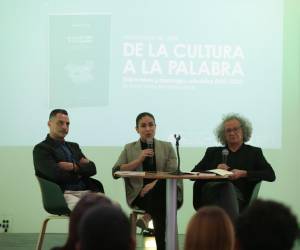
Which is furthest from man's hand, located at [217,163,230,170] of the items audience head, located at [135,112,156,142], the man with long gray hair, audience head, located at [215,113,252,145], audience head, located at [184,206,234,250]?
audience head, located at [184,206,234,250]

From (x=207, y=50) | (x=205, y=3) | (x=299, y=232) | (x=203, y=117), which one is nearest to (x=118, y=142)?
(x=203, y=117)

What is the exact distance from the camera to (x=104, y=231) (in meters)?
1.57

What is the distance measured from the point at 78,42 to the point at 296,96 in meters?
2.31

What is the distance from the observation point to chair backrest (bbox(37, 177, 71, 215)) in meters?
4.36

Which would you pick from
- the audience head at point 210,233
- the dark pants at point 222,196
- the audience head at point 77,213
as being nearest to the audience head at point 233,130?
the dark pants at point 222,196

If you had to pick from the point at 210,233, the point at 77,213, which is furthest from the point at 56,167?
the point at 210,233

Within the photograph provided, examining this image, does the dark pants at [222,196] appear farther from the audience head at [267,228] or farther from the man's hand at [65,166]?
the audience head at [267,228]

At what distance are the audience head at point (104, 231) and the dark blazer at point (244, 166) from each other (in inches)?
116

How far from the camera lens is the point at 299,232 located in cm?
177

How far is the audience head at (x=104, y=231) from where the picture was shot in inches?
61.5

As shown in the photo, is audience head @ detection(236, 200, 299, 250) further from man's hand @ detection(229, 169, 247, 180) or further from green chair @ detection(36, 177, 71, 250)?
green chair @ detection(36, 177, 71, 250)

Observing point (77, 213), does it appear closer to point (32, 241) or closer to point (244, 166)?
point (244, 166)

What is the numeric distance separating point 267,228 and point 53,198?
114 inches

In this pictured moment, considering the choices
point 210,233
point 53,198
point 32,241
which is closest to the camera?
point 210,233
